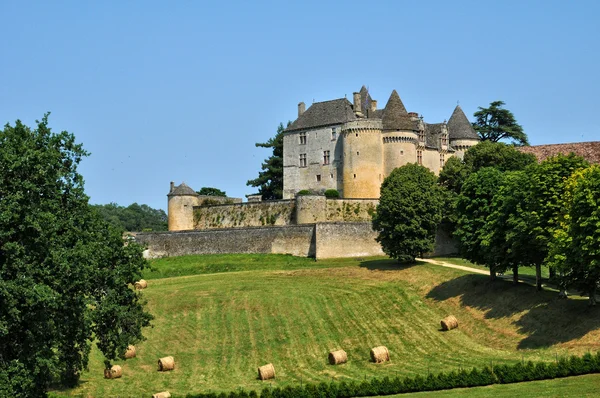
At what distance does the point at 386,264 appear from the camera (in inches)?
2677

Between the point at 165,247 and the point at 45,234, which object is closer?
the point at 45,234

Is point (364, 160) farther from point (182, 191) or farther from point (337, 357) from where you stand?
point (337, 357)

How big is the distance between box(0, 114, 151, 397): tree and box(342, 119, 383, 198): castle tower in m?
47.9

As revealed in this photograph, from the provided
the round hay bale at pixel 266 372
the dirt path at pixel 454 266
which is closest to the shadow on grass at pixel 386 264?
the dirt path at pixel 454 266

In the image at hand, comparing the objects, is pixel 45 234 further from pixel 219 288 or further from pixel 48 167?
pixel 219 288

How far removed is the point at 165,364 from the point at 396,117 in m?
45.9

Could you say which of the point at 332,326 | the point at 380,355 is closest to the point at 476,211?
the point at 332,326

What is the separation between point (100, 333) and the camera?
3841cm

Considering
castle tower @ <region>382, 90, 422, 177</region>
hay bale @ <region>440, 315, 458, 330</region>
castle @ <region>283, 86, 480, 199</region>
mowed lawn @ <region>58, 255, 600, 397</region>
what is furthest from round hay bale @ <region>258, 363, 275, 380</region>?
castle tower @ <region>382, 90, 422, 177</region>

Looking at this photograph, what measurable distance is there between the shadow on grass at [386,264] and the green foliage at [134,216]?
264 ft

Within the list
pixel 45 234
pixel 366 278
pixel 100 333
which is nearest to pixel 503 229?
pixel 366 278

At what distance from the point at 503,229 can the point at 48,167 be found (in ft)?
91.1

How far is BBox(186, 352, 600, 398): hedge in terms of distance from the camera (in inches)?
1464

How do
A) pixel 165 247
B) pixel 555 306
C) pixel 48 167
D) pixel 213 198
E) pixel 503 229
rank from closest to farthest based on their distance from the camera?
pixel 48 167 < pixel 555 306 < pixel 503 229 < pixel 165 247 < pixel 213 198
